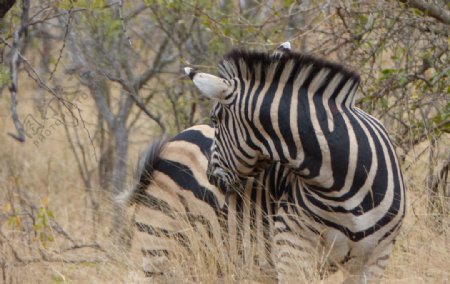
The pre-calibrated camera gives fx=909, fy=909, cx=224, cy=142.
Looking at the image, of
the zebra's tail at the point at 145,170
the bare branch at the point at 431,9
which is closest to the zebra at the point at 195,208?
the zebra's tail at the point at 145,170

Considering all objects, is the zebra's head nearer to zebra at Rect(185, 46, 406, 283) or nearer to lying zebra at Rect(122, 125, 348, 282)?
zebra at Rect(185, 46, 406, 283)

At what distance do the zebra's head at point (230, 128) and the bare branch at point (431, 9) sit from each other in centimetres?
119

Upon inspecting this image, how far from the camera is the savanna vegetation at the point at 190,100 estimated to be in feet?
16.7

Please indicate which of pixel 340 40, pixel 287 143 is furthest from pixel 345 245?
pixel 340 40

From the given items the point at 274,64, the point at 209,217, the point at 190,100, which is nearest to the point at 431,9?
the point at 274,64

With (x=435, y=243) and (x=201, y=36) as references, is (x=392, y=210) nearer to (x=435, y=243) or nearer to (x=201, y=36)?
(x=435, y=243)

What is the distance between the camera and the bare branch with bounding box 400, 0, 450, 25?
5668 mm

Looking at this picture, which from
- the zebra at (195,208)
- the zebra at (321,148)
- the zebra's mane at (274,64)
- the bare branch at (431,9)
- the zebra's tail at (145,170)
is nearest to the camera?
the zebra at (321,148)

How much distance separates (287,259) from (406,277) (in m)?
0.76

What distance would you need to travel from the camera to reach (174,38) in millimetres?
8883

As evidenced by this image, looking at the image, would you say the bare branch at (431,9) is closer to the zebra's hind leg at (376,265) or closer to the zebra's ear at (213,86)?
the zebra's ear at (213,86)

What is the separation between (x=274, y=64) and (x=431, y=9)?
1.65 metres

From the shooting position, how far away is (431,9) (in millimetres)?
5730

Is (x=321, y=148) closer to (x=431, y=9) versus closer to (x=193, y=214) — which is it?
(x=193, y=214)
